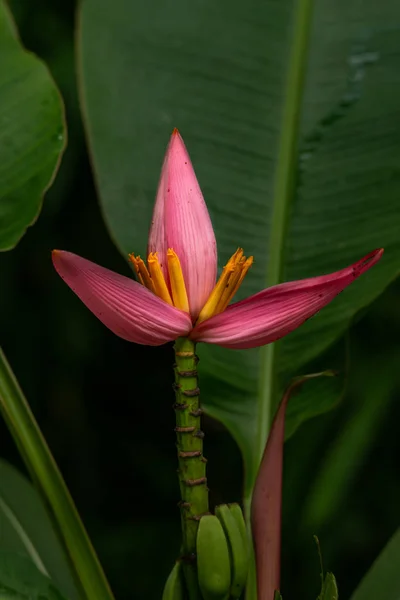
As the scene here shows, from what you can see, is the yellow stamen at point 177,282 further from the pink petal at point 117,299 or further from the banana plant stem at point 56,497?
the banana plant stem at point 56,497

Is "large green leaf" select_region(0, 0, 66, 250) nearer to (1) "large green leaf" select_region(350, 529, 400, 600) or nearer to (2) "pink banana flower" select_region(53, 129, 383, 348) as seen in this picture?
(2) "pink banana flower" select_region(53, 129, 383, 348)

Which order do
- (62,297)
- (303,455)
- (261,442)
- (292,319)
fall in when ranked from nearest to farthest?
(292,319), (261,442), (303,455), (62,297)

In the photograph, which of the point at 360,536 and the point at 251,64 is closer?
the point at 251,64

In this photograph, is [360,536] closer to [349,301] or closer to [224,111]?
[349,301]

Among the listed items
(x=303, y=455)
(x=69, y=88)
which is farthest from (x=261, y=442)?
(x=69, y=88)

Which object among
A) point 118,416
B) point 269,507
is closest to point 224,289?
point 269,507
